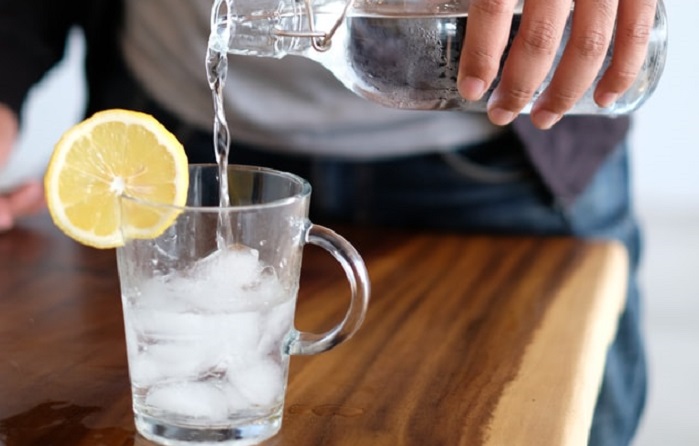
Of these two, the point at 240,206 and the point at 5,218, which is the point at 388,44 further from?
the point at 5,218

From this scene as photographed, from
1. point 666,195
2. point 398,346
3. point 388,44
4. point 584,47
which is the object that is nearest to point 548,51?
point 584,47

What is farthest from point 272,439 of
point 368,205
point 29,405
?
point 368,205

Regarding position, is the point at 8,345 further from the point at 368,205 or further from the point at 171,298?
the point at 368,205

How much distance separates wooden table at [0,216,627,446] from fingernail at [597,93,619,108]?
19 cm

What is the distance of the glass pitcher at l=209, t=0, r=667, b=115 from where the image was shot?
32.0 inches

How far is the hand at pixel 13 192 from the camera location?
48.7 inches

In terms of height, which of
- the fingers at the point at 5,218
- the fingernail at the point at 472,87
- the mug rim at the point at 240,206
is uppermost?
the fingernail at the point at 472,87

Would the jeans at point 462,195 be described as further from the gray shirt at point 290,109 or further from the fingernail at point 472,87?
the fingernail at point 472,87

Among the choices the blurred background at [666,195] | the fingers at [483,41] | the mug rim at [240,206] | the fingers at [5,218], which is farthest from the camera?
the blurred background at [666,195]

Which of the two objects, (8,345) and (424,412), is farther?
(8,345)

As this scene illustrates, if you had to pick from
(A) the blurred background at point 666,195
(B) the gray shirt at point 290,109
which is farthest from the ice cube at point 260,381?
(A) the blurred background at point 666,195

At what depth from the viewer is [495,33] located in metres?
0.76

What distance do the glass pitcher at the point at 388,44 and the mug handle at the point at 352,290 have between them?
166mm

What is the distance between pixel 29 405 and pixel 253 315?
0.58 feet
